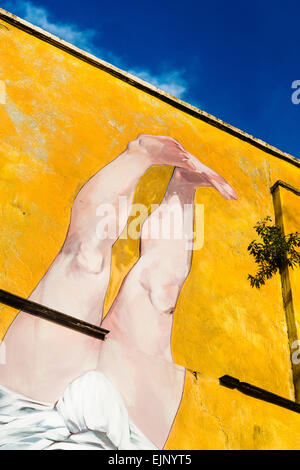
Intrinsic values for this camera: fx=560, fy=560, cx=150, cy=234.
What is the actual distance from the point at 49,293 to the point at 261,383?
8.25 ft

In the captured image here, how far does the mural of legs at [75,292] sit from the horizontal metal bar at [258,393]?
138 cm

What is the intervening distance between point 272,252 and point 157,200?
5.56 ft

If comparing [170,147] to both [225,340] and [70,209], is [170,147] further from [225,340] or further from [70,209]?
[225,340]

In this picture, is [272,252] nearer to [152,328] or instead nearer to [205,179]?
[205,179]

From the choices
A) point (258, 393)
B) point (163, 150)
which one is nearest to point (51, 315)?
point (258, 393)

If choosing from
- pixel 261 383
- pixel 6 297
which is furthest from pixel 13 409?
pixel 261 383

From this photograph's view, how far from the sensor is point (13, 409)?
4.46 meters

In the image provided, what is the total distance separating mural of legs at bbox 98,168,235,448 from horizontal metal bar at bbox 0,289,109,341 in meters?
0.19

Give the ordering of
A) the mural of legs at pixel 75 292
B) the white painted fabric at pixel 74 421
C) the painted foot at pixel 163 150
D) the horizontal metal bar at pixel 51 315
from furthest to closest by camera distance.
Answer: the painted foot at pixel 163 150, the horizontal metal bar at pixel 51 315, the mural of legs at pixel 75 292, the white painted fabric at pixel 74 421

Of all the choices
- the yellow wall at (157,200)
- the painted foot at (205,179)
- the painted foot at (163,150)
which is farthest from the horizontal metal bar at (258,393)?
the painted foot at (163,150)

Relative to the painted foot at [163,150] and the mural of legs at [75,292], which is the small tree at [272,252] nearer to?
the painted foot at [163,150]

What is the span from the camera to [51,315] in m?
5.09

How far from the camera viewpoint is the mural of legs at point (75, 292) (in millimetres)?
4770

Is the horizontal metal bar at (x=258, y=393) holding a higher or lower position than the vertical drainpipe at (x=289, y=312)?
lower
